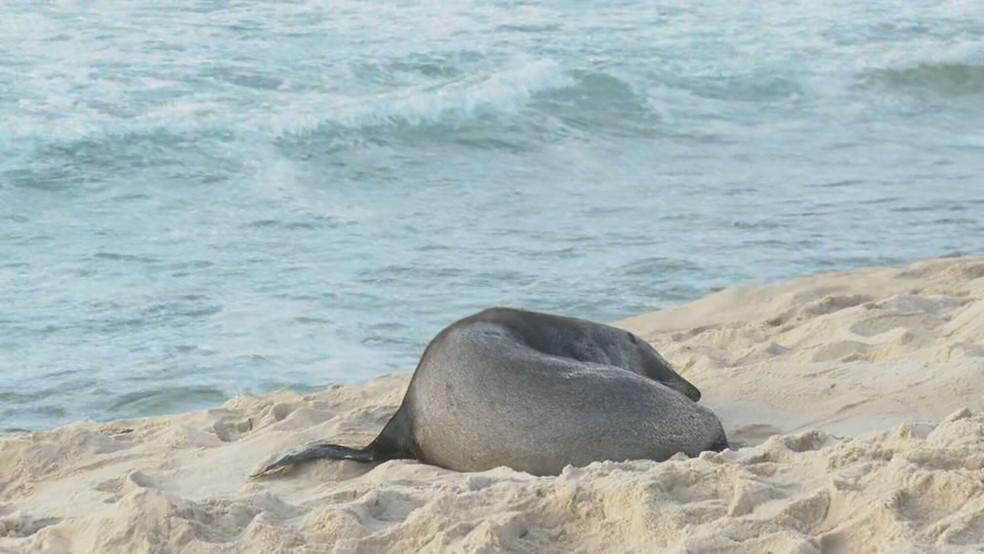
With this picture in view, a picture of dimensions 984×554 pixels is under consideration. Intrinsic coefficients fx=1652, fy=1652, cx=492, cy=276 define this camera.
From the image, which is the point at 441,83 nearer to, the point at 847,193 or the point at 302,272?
the point at 847,193

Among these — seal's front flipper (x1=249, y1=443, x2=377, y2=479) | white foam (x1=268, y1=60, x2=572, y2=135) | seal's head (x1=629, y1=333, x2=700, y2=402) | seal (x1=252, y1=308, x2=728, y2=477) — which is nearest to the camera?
seal (x1=252, y1=308, x2=728, y2=477)

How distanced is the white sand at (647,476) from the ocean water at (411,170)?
1.16 metres

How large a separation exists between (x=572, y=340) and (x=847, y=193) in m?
5.58

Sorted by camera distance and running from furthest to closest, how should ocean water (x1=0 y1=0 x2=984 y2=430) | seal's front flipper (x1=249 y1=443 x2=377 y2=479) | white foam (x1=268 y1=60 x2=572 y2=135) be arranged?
white foam (x1=268 y1=60 x2=572 y2=135), ocean water (x1=0 y1=0 x2=984 y2=430), seal's front flipper (x1=249 y1=443 x2=377 y2=479)

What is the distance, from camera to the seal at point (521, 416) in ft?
16.0

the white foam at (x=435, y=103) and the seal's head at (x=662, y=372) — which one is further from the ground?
the seal's head at (x=662, y=372)

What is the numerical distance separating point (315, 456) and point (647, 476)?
1.36m

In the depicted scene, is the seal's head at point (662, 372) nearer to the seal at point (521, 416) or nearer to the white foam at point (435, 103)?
the seal at point (521, 416)

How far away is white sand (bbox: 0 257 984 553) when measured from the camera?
12.3ft

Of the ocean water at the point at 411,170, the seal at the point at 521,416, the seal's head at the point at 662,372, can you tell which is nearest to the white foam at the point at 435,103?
the ocean water at the point at 411,170

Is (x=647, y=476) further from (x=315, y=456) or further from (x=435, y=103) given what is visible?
(x=435, y=103)

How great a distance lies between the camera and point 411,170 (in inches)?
461

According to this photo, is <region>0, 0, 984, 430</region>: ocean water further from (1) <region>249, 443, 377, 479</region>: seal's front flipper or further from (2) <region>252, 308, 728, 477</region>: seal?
(2) <region>252, 308, 728, 477</region>: seal

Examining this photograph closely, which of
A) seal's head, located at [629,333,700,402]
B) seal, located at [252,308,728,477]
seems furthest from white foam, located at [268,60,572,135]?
seal, located at [252,308,728,477]
